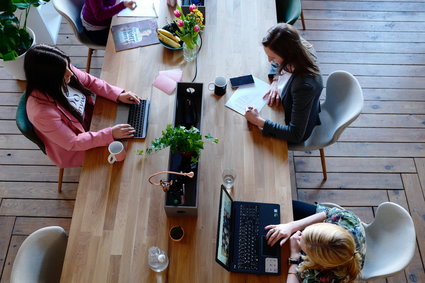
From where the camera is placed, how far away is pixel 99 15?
8.57 ft

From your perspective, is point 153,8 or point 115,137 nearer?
point 115,137

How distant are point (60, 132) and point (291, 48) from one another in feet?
4.80

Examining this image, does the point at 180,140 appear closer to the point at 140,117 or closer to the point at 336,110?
the point at 140,117

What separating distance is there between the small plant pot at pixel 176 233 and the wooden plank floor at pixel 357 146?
52.6 inches

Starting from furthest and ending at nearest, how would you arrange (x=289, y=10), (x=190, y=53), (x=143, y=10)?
1. (x=289, y=10)
2. (x=143, y=10)
3. (x=190, y=53)

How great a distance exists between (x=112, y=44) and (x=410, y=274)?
9.01ft

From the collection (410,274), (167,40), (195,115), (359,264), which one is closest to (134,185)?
(195,115)

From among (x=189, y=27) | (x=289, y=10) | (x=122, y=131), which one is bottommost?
(x=122, y=131)

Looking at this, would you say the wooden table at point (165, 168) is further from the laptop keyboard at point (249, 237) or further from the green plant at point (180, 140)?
the green plant at point (180, 140)

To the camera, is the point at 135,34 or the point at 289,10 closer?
the point at 135,34

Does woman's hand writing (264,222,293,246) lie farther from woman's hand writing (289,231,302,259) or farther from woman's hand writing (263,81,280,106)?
woman's hand writing (263,81,280,106)

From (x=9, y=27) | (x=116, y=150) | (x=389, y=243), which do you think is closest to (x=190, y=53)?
(x=116, y=150)

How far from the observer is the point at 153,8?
257cm

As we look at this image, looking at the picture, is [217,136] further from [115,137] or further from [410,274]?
[410,274]
